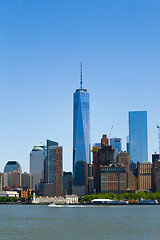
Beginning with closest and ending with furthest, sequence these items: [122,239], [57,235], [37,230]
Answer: [122,239] → [57,235] → [37,230]

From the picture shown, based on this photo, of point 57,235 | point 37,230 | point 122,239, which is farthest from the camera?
point 37,230

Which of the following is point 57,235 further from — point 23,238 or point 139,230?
point 139,230

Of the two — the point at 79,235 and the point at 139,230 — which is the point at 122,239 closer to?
the point at 79,235

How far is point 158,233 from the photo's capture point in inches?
4215

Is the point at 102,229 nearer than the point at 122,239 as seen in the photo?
Result: No

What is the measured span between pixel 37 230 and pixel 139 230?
78.3ft

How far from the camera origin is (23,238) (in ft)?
317

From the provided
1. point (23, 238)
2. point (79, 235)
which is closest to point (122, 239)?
point (79, 235)

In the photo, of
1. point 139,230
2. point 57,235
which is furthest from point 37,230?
point 139,230

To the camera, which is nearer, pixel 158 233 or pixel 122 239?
pixel 122 239

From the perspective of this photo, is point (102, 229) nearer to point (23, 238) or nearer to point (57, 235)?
point (57, 235)

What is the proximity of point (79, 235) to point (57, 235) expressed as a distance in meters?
4.63

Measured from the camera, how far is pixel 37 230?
113m

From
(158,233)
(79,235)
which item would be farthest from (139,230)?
(79,235)
